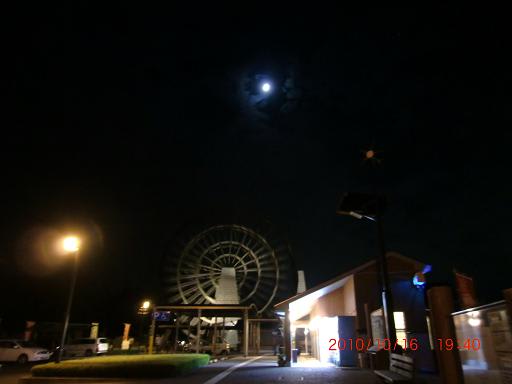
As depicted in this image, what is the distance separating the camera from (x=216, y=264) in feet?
128

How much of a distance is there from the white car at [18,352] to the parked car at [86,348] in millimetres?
5908

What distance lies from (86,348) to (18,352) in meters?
7.59

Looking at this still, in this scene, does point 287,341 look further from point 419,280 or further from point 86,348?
point 86,348

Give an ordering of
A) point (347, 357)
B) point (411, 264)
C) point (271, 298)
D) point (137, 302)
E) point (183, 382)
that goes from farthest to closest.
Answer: point (137, 302) → point (271, 298) → point (411, 264) → point (347, 357) → point (183, 382)

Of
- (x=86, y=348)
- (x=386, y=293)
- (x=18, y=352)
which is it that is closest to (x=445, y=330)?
(x=386, y=293)

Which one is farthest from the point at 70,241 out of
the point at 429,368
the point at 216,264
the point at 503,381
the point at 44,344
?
the point at 216,264

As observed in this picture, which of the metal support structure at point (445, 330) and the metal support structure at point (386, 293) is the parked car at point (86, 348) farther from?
the metal support structure at point (445, 330)

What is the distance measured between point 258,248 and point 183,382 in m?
27.5

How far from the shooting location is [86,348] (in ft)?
89.9

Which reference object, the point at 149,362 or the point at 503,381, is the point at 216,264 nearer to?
the point at 149,362

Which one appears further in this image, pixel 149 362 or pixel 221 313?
pixel 221 313

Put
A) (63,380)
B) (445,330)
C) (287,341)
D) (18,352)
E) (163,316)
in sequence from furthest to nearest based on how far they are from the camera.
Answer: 1. (163,316)
2. (18,352)
3. (287,341)
4. (63,380)
5. (445,330)
